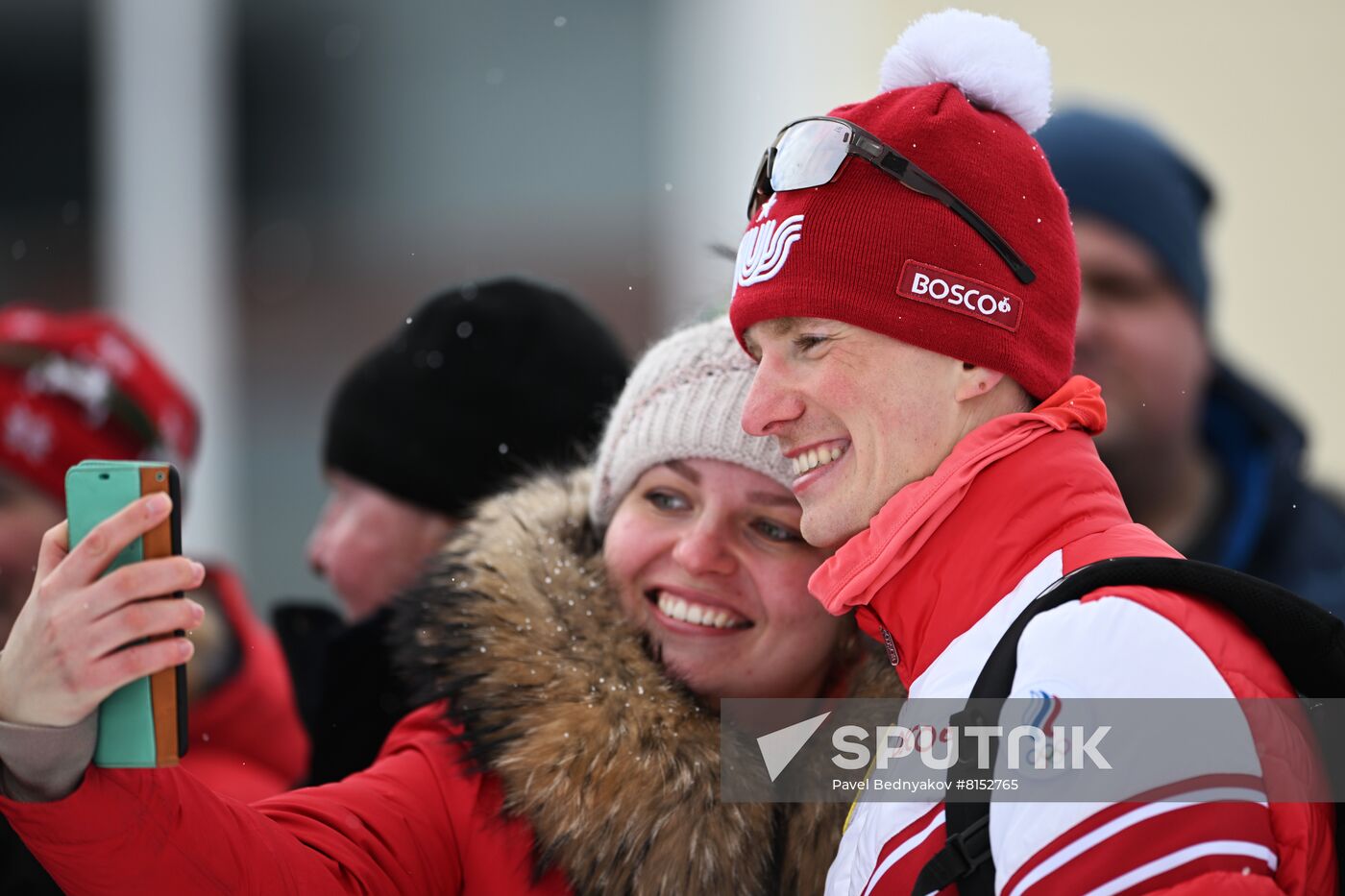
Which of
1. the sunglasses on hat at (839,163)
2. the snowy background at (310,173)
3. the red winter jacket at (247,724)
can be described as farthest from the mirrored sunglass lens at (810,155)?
A: the snowy background at (310,173)

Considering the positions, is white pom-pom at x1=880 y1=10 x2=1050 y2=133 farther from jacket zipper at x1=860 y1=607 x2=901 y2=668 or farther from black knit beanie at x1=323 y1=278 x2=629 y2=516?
black knit beanie at x1=323 y1=278 x2=629 y2=516

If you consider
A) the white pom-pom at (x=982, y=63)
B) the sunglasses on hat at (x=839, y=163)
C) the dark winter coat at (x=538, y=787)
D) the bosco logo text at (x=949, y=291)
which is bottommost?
the dark winter coat at (x=538, y=787)

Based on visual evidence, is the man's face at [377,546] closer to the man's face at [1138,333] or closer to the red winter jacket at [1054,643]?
the red winter jacket at [1054,643]

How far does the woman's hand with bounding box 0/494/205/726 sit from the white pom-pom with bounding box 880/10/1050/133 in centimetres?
98

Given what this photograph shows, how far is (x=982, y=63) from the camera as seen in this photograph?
5.31 feet

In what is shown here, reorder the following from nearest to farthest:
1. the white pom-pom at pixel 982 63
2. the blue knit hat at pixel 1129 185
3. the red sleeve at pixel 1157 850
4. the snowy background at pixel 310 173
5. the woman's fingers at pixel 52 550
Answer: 1. the red sleeve at pixel 1157 850
2. the woman's fingers at pixel 52 550
3. the white pom-pom at pixel 982 63
4. the blue knit hat at pixel 1129 185
5. the snowy background at pixel 310 173

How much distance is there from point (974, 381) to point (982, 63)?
0.38m

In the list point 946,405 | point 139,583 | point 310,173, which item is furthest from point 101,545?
point 310,173

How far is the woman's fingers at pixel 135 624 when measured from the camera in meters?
1.32

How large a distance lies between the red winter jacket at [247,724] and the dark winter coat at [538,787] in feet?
3.12

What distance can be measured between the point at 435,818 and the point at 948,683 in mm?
726

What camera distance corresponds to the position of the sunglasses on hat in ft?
5.05

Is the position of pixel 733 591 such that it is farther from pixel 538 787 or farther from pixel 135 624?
pixel 135 624

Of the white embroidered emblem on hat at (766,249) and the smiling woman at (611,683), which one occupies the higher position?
the white embroidered emblem on hat at (766,249)
